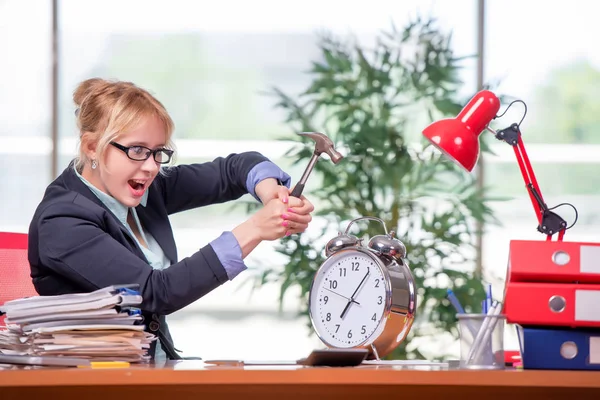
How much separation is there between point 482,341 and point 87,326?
70 centimetres

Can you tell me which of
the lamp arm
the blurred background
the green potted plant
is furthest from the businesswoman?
the blurred background

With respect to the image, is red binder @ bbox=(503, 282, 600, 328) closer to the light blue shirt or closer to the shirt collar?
the light blue shirt

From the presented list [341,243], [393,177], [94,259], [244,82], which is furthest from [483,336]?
[244,82]

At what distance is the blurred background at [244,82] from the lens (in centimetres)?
471

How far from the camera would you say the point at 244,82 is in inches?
192

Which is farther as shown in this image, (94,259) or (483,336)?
(94,259)

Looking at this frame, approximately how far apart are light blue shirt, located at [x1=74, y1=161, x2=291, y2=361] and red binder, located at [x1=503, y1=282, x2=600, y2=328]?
0.55m

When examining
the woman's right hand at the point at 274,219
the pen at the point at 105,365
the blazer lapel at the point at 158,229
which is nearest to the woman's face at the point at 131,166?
the blazer lapel at the point at 158,229

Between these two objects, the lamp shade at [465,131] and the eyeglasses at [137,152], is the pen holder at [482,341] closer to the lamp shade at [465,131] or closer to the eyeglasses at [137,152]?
the lamp shade at [465,131]

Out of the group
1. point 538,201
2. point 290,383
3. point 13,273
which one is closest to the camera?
point 290,383

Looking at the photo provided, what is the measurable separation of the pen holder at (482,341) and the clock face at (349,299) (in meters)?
0.24

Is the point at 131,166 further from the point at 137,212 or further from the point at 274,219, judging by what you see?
the point at 274,219

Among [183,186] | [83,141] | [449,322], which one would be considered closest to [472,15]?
[449,322]

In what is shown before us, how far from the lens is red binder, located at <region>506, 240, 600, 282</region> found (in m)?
1.48
